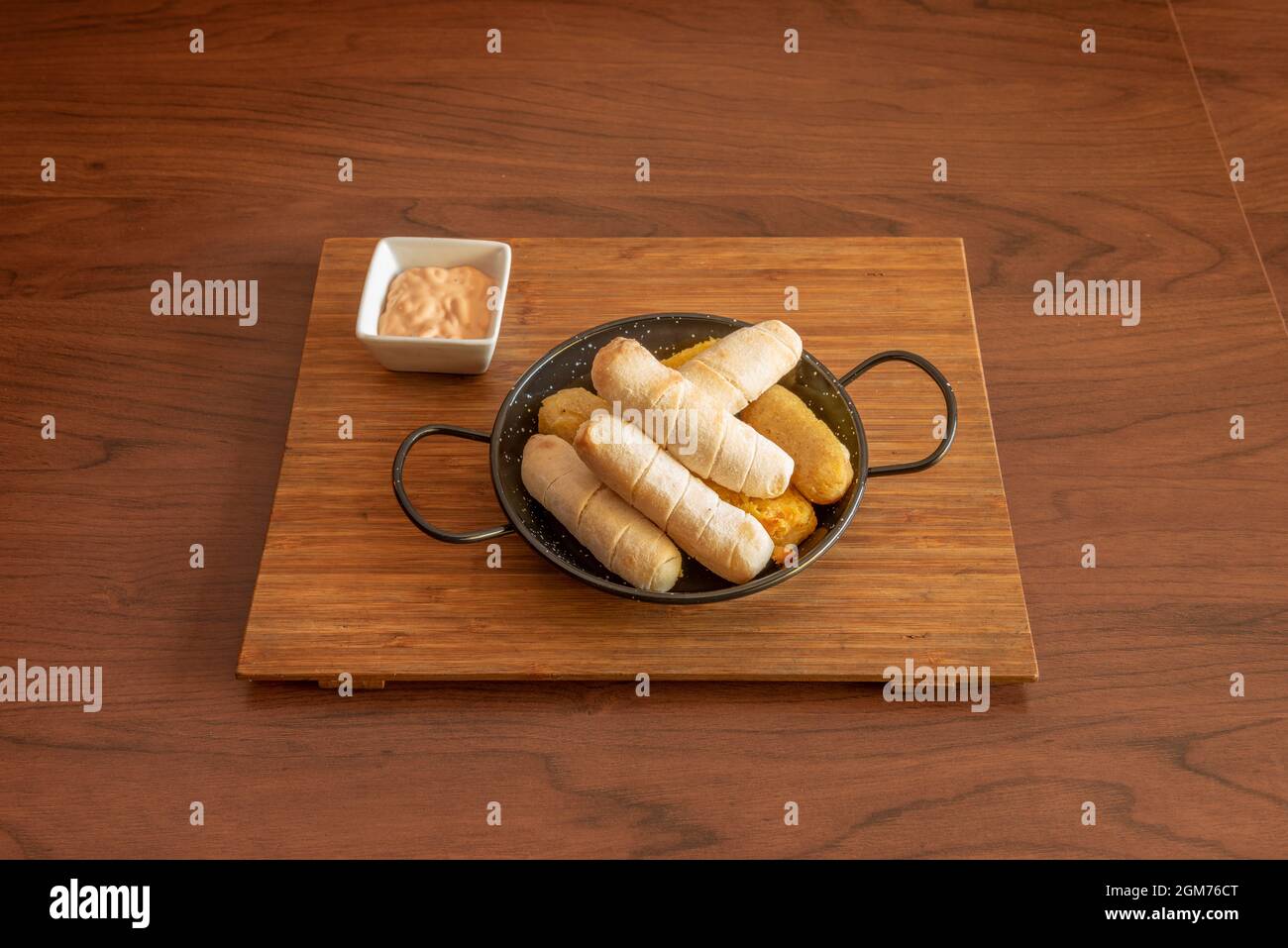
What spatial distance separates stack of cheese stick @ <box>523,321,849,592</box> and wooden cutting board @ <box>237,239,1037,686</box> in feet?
0.35

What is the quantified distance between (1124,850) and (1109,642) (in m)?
0.23

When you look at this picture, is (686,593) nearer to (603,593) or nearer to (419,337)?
(603,593)

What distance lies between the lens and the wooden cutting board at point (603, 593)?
1114 mm

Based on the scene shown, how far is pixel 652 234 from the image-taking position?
5.11ft

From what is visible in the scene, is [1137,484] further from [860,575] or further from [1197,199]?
[1197,199]

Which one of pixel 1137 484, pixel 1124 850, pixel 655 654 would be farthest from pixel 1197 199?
pixel 655 654

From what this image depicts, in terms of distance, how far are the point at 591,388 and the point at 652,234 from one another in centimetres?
42

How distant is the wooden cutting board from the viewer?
3.66 ft

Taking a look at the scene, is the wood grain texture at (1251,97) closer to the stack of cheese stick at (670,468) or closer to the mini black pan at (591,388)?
the mini black pan at (591,388)

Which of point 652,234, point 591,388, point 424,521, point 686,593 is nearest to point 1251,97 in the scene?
point 652,234

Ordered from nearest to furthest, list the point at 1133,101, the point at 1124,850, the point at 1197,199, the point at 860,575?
the point at 1124,850, the point at 860,575, the point at 1197,199, the point at 1133,101

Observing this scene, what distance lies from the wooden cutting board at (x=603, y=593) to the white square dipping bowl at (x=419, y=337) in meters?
0.04

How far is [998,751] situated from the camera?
1105 mm

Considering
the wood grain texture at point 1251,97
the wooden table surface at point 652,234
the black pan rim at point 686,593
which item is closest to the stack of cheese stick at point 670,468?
the black pan rim at point 686,593
